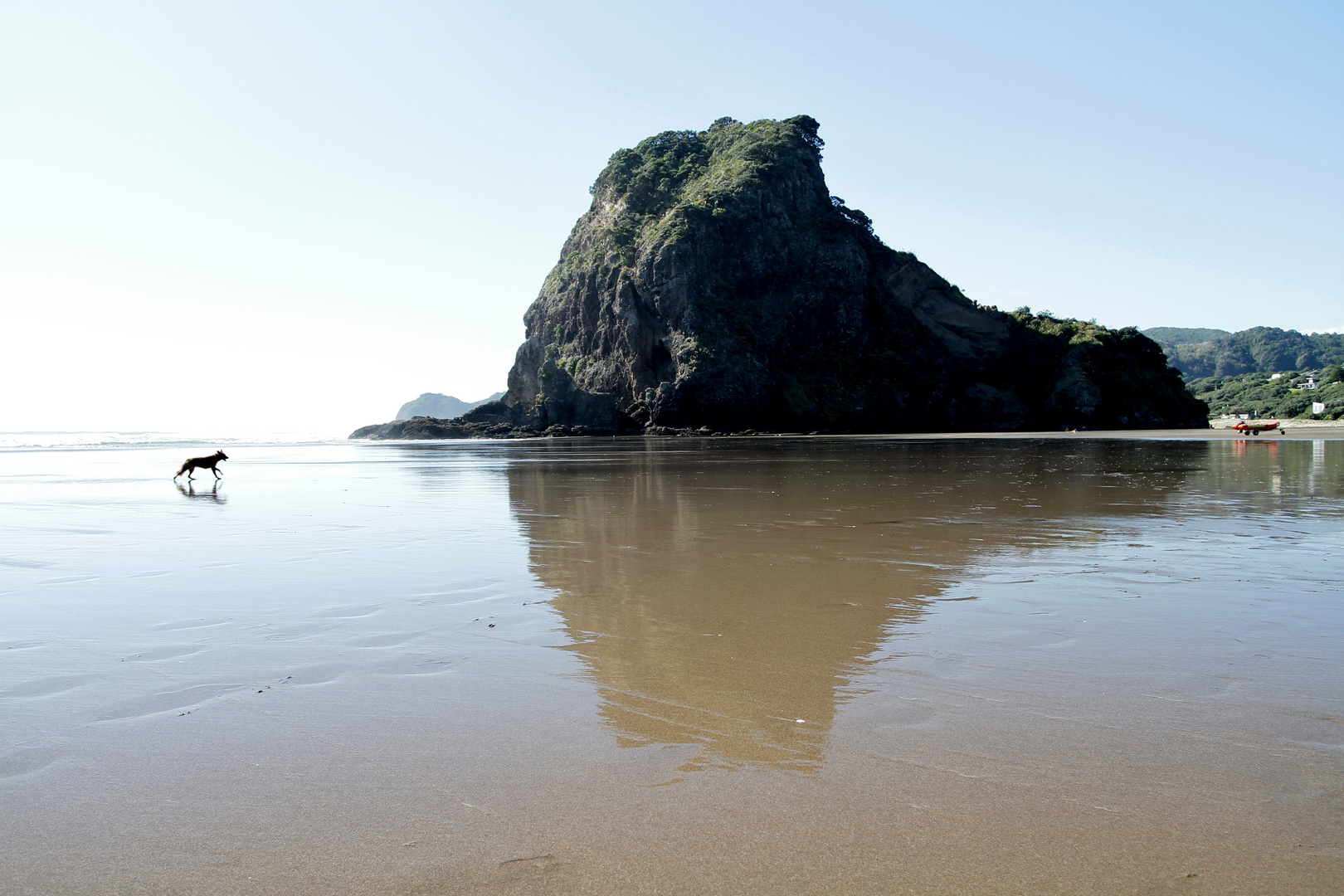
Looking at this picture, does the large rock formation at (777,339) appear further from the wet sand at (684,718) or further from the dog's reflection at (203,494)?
the wet sand at (684,718)

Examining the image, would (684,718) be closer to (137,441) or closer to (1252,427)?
(1252,427)

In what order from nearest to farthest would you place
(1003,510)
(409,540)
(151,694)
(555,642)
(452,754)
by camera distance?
(452,754) < (151,694) < (555,642) < (409,540) < (1003,510)

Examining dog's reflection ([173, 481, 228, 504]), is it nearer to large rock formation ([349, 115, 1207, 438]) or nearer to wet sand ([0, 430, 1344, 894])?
wet sand ([0, 430, 1344, 894])

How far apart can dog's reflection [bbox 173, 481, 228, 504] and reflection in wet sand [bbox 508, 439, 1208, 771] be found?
594 centimetres

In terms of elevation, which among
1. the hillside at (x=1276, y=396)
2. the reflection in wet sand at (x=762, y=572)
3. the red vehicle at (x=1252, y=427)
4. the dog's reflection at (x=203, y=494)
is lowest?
the dog's reflection at (x=203, y=494)

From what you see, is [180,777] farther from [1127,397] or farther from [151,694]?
[1127,397]

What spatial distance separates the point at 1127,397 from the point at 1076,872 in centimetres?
9685

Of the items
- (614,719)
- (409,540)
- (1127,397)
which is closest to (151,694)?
(614,719)

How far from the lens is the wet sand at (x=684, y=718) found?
2.35 meters

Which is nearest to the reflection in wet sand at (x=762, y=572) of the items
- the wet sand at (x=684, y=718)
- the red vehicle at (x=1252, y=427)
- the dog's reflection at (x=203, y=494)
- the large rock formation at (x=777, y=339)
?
the wet sand at (x=684, y=718)

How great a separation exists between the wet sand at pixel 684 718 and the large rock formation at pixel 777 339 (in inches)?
2768

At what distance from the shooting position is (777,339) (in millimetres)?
85688

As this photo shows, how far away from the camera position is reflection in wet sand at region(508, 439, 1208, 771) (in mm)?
3615

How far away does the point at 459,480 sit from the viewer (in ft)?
63.5
